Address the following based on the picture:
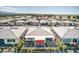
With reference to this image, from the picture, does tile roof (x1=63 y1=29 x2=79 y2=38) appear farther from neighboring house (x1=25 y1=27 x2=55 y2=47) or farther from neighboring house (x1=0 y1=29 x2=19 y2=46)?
neighboring house (x1=0 y1=29 x2=19 y2=46)

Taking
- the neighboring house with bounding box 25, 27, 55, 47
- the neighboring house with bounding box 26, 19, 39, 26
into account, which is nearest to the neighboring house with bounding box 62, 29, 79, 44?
the neighboring house with bounding box 25, 27, 55, 47

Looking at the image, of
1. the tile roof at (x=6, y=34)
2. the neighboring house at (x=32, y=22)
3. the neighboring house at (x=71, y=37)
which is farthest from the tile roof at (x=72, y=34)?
the tile roof at (x=6, y=34)

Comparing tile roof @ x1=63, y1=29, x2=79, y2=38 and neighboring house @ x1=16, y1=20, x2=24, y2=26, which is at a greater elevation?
neighboring house @ x1=16, y1=20, x2=24, y2=26

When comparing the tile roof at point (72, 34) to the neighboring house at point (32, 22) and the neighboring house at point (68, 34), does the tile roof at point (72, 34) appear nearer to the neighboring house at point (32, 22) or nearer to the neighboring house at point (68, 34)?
the neighboring house at point (68, 34)

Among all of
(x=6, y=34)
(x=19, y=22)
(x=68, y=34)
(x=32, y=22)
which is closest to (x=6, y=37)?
(x=6, y=34)

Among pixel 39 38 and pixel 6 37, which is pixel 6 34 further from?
pixel 39 38
